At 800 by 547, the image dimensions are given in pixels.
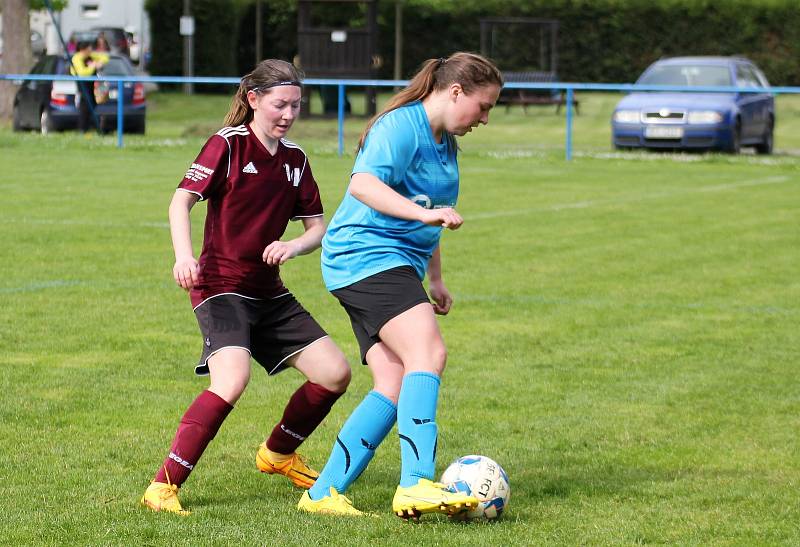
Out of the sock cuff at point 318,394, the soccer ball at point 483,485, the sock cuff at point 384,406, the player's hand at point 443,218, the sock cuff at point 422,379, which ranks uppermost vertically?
the player's hand at point 443,218

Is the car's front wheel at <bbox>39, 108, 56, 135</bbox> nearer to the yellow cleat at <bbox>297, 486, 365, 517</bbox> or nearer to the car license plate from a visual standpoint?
the car license plate

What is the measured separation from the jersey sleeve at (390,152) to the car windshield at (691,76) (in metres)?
20.0

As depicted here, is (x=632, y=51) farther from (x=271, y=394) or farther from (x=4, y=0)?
(x=271, y=394)

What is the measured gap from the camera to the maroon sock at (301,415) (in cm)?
566

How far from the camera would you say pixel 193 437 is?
207 inches

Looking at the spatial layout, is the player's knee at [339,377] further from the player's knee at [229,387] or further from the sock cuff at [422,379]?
the sock cuff at [422,379]

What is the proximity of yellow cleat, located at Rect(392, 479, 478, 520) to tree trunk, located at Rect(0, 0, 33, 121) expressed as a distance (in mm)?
26574

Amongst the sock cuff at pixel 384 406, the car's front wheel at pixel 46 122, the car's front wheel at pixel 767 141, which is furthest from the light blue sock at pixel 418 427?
the car's front wheel at pixel 46 122

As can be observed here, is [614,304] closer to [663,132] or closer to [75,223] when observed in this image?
[75,223]

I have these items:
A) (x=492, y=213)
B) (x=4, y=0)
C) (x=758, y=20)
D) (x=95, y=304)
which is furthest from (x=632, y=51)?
(x=95, y=304)

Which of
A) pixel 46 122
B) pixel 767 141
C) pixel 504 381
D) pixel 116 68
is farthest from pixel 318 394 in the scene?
pixel 116 68

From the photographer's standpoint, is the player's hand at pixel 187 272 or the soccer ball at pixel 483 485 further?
the soccer ball at pixel 483 485

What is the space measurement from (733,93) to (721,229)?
30.6 feet

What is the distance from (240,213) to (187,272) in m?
0.46
